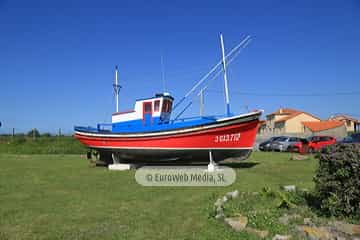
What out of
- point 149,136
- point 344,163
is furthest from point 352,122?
point 344,163

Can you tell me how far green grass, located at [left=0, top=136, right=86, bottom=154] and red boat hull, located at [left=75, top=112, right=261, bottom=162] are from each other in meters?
16.0

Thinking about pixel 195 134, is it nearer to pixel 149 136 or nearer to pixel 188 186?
pixel 149 136

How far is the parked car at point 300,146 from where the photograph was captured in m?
26.0

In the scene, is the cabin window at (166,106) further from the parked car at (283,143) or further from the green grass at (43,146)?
the parked car at (283,143)

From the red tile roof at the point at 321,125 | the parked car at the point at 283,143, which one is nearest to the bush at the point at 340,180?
the parked car at the point at 283,143

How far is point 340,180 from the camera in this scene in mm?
5289

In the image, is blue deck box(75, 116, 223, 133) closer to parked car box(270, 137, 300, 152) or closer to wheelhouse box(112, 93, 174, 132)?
wheelhouse box(112, 93, 174, 132)

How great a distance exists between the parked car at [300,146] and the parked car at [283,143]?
387mm

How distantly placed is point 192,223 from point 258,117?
800cm

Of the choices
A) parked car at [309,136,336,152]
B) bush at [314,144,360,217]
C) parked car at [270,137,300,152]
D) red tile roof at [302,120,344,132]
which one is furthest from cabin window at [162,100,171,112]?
red tile roof at [302,120,344,132]

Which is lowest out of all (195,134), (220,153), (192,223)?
(192,223)

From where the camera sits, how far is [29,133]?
42.4 metres

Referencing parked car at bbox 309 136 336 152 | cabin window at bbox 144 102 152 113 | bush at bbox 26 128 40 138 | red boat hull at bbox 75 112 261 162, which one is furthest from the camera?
bush at bbox 26 128 40 138

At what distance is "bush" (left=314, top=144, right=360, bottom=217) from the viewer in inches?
202
